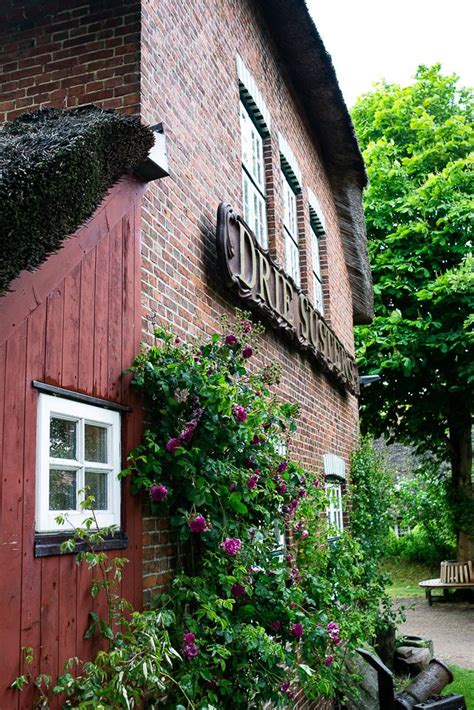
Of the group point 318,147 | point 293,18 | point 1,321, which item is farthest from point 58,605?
point 318,147

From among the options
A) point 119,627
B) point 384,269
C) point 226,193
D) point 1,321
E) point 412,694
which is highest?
point 384,269

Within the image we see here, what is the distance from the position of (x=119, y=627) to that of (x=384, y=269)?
42.9ft

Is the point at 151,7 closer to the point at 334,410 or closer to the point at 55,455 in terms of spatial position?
the point at 55,455

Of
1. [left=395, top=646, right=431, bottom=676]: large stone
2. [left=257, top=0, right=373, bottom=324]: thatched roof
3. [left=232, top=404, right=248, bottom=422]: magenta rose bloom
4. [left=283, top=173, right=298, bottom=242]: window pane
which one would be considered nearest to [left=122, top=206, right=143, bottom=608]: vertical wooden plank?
[left=232, top=404, right=248, bottom=422]: magenta rose bloom

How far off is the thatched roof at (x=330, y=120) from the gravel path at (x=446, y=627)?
5.49 meters

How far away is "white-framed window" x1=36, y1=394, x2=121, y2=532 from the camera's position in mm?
3094

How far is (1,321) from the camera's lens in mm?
2930

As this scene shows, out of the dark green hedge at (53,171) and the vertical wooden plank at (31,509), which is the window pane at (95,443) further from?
the dark green hedge at (53,171)

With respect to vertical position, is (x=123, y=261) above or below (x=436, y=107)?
below

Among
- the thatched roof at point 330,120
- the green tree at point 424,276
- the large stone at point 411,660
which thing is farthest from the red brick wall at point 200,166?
the green tree at point 424,276

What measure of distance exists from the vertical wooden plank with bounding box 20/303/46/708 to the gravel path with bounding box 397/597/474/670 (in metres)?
Answer: 8.30

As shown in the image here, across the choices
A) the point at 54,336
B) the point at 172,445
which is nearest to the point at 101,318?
the point at 54,336

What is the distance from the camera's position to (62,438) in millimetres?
3320

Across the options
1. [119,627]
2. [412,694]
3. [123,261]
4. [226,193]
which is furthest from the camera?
[412,694]
